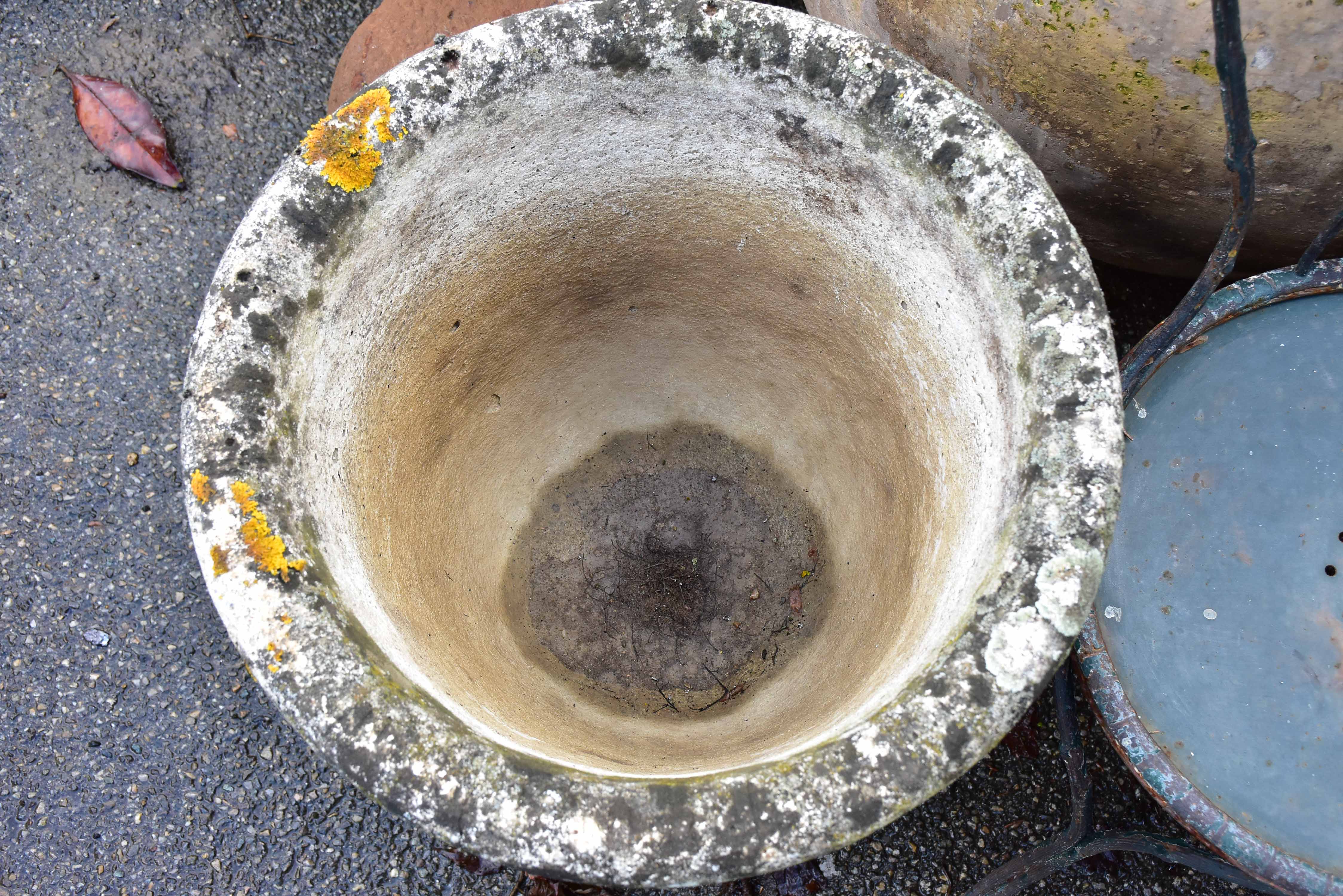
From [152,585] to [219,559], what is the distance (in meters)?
1.63

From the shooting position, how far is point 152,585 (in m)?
2.65

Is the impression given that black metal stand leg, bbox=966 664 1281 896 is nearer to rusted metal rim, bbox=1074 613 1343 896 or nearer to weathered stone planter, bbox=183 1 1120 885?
rusted metal rim, bbox=1074 613 1343 896

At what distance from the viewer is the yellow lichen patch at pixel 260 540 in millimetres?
1311

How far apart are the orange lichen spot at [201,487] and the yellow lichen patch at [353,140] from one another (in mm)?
549

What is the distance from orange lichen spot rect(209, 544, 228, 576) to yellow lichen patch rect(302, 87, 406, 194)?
0.65 m

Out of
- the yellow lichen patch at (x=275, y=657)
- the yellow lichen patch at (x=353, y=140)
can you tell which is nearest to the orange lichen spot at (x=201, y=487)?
the yellow lichen patch at (x=275, y=657)

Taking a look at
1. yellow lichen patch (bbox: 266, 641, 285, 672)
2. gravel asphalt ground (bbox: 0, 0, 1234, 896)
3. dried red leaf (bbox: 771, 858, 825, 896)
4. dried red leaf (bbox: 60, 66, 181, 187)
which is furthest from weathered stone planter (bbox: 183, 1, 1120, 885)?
dried red leaf (bbox: 60, 66, 181, 187)

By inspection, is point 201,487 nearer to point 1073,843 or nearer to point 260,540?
point 260,540

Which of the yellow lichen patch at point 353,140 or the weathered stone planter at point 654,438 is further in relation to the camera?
the yellow lichen patch at point 353,140

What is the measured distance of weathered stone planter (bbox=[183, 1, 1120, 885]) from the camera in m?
1.25

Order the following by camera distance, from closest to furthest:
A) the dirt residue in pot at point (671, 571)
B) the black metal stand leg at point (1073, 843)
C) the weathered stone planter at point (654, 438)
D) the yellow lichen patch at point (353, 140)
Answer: the weathered stone planter at point (654, 438)
the yellow lichen patch at point (353, 140)
the black metal stand leg at point (1073, 843)
the dirt residue in pot at point (671, 571)

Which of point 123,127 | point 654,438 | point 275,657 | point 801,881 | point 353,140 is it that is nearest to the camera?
point 275,657

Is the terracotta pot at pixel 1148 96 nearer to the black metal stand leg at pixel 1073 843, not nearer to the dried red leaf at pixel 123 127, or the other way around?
the black metal stand leg at pixel 1073 843

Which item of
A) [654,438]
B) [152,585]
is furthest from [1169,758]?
[152,585]
